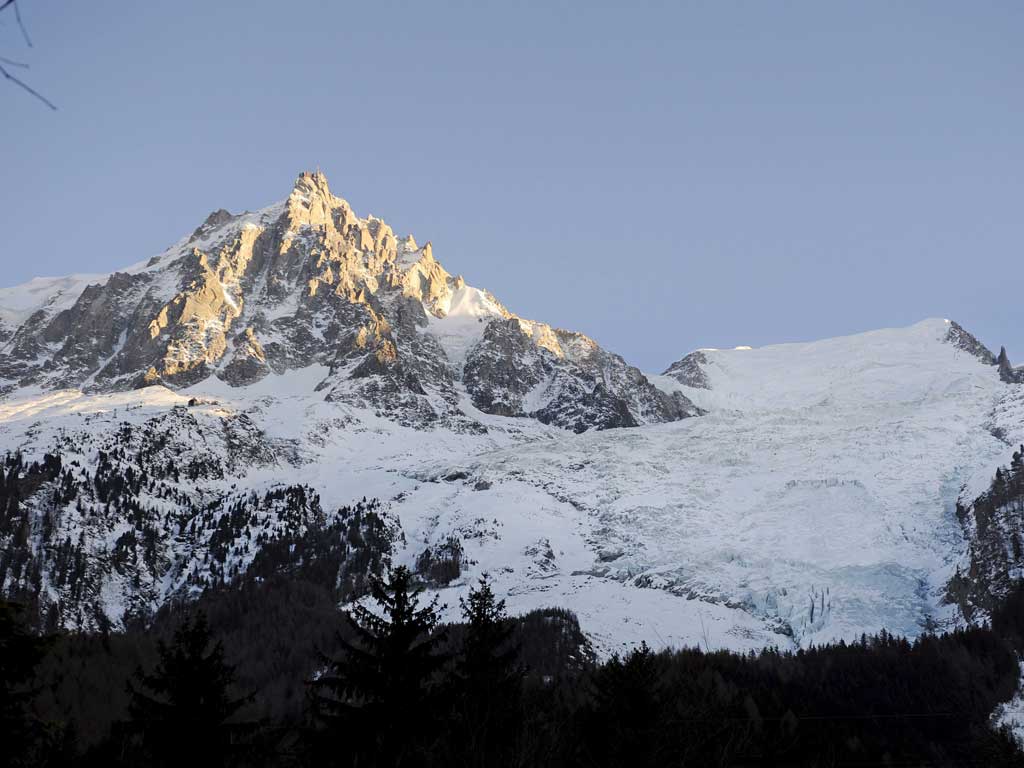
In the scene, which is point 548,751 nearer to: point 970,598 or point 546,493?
point 970,598

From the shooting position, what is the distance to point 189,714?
26328 mm

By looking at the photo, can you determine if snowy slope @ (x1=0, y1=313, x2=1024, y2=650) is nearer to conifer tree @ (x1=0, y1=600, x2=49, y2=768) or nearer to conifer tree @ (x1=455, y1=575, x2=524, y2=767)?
conifer tree @ (x1=455, y1=575, x2=524, y2=767)

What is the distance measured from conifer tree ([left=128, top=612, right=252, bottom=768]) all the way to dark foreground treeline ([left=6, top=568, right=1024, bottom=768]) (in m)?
0.06

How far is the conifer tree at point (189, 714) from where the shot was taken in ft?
84.5

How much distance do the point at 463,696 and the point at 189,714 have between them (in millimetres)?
8304

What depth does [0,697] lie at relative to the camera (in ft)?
56.2

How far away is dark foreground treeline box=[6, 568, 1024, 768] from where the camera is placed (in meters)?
21.8

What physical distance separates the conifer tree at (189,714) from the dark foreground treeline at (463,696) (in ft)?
0.19

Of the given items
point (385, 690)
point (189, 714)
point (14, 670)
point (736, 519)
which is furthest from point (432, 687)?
point (736, 519)

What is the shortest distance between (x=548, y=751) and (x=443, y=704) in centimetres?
726

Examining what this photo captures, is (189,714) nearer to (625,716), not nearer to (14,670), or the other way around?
(14,670)

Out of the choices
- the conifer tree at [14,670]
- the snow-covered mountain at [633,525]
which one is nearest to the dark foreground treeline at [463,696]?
the conifer tree at [14,670]

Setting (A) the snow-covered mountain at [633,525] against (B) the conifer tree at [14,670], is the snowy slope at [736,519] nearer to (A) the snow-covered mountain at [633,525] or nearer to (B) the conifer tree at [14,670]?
(A) the snow-covered mountain at [633,525]

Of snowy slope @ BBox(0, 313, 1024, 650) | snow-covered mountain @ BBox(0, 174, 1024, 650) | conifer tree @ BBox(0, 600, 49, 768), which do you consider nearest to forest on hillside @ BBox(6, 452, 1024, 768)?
conifer tree @ BBox(0, 600, 49, 768)
